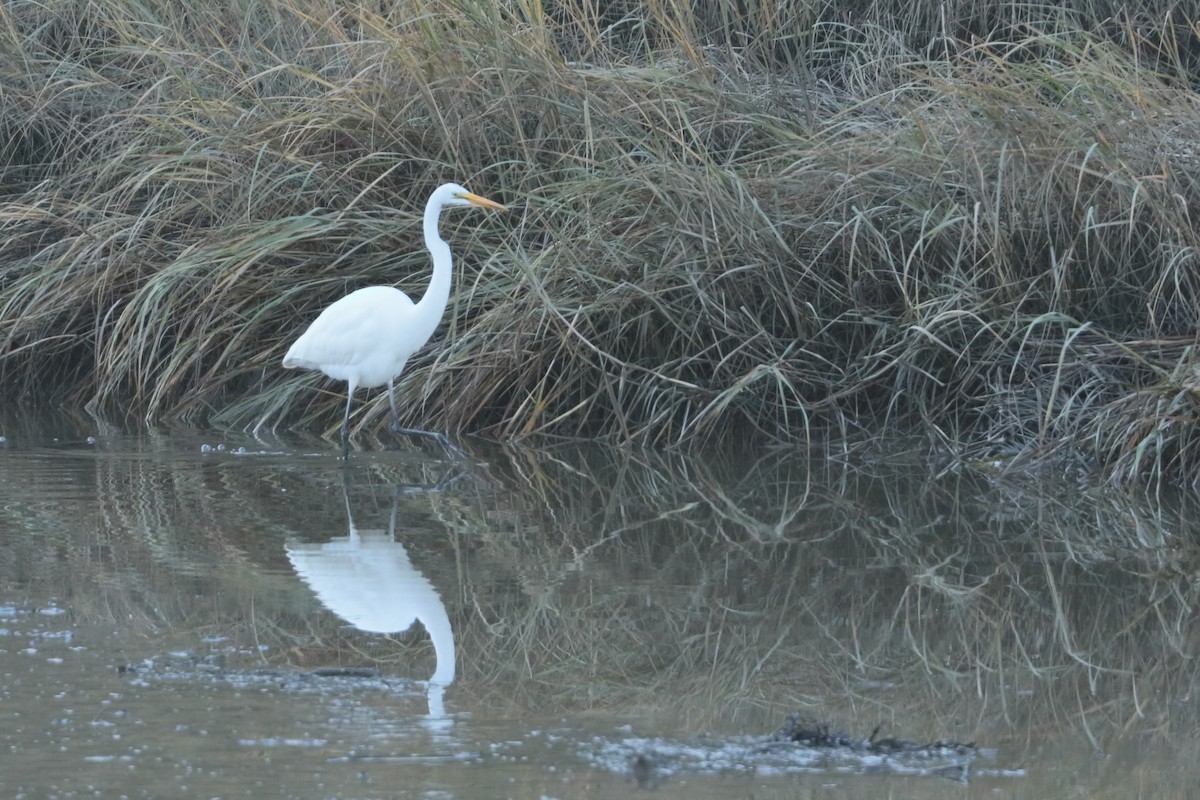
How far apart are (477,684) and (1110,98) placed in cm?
429

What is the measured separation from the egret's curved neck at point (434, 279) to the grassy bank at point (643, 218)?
0.89 ft

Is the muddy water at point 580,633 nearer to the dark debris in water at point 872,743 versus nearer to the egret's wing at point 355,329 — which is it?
the dark debris in water at point 872,743

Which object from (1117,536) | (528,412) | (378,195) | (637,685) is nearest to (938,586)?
(1117,536)

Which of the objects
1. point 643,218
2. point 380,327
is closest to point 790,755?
point 380,327

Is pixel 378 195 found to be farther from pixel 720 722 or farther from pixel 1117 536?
pixel 720 722

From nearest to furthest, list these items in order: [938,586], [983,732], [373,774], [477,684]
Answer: [373,774]
[983,732]
[477,684]
[938,586]

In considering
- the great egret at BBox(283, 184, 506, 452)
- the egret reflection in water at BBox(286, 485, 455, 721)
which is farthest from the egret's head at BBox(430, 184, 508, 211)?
the egret reflection in water at BBox(286, 485, 455, 721)

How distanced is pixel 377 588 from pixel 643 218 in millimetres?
2920

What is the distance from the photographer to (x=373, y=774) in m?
2.80

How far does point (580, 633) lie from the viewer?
3.79m

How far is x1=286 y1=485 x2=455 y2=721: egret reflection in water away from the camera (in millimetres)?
3646

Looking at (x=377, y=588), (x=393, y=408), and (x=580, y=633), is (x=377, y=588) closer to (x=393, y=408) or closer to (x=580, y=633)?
(x=580, y=633)

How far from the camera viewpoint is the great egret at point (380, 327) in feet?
20.9

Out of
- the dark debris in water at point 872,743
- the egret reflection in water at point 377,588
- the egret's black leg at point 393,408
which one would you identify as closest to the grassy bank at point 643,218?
the egret's black leg at point 393,408
